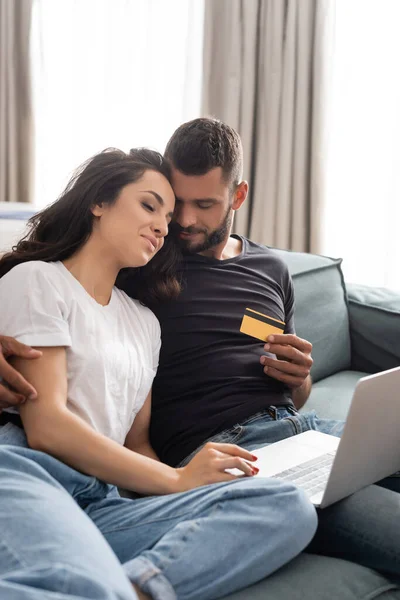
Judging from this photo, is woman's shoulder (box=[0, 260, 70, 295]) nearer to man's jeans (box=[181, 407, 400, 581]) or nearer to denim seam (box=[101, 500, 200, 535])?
denim seam (box=[101, 500, 200, 535])

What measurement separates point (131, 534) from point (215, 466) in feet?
0.61

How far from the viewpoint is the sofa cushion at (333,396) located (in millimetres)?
2021

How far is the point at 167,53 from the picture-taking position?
3.54m

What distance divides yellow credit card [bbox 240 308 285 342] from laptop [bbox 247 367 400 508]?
304 millimetres

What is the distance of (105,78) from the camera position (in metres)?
3.68

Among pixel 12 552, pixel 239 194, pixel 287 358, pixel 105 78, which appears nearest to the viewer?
pixel 12 552

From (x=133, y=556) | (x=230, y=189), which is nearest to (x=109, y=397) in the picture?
(x=133, y=556)

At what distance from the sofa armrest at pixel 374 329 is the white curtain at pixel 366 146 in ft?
2.37

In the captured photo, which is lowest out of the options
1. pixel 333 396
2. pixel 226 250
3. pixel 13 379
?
pixel 333 396

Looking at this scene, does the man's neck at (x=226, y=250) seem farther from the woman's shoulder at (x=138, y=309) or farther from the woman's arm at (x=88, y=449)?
the woman's arm at (x=88, y=449)

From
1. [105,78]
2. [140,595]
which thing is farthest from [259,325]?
[105,78]

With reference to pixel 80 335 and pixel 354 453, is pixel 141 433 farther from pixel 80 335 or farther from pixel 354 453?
pixel 354 453

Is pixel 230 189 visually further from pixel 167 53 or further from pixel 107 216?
pixel 167 53

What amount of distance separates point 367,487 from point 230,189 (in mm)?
786
